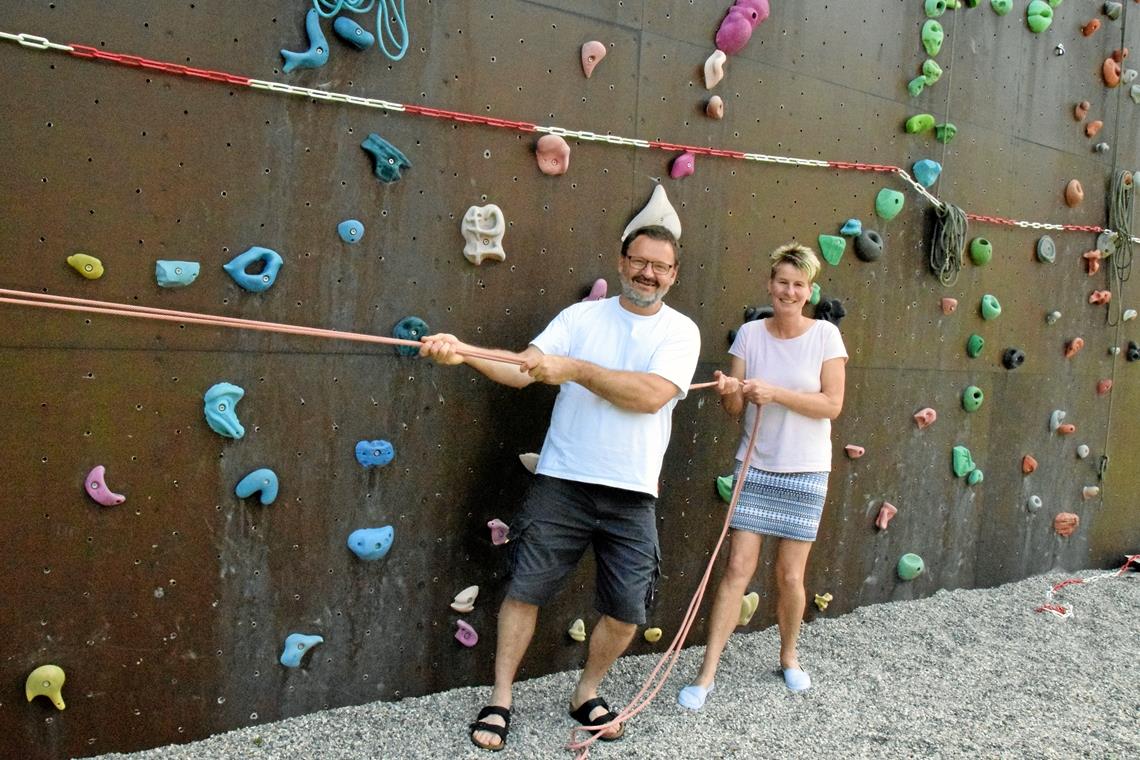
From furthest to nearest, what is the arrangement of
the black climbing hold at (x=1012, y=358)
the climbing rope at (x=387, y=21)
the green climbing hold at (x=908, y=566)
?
→ the black climbing hold at (x=1012, y=358) → the green climbing hold at (x=908, y=566) → the climbing rope at (x=387, y=21)

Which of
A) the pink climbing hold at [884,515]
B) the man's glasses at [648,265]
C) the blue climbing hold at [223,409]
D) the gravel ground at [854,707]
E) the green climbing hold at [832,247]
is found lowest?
the gravel ground at [854,707]

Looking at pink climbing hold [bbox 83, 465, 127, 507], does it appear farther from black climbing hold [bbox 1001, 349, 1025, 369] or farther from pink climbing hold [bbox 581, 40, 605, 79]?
black climbing hold [bbox 1001, 349, 1025, 369]

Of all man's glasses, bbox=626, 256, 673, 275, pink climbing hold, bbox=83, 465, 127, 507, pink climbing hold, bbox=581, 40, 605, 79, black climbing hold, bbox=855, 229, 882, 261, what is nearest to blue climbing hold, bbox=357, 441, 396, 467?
pink climbing hold, bbox=83, 465, 127, 507

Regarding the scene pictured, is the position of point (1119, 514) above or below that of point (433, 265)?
below

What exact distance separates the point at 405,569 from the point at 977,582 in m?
3.24

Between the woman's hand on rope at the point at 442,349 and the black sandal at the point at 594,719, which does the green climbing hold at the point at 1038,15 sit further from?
the black sandal at the point at 594,719

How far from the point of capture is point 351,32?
2588 mm

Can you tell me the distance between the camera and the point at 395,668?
2.93 meters

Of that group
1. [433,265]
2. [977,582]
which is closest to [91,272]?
[433,265]

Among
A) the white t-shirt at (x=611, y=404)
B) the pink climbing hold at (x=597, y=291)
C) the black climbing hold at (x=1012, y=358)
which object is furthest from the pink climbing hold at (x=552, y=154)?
the black climbing hold at (x=1012, y=358)

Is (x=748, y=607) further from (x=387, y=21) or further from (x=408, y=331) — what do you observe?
(x=387, y=21)

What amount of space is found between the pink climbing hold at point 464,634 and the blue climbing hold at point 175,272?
4.44 feet

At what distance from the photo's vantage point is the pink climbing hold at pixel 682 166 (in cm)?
333

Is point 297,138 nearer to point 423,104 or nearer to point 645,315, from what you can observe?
point 423,104
